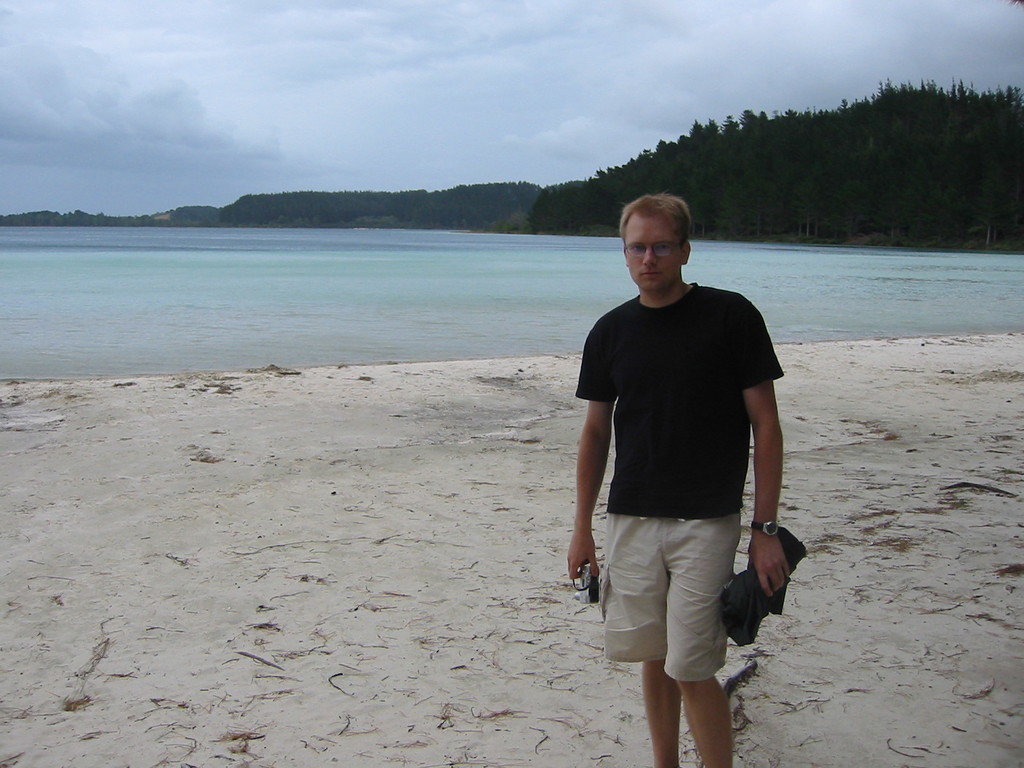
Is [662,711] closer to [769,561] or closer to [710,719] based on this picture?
[710,719]

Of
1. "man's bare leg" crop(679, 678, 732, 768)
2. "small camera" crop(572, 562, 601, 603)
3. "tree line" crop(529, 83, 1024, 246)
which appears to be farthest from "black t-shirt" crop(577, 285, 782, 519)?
"tree line" crop(529, 83, 1024, 246)

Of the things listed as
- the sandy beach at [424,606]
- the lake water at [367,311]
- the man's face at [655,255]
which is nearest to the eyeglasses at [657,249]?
the man's face at [655,255]

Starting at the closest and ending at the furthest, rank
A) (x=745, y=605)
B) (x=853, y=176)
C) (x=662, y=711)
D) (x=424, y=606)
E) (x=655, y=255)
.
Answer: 1. (x=745, y=605)
2. (x=655, y=255)
3. (x=662, y=711)
4. (x=424, y=606)
5. (x=853, y=176)

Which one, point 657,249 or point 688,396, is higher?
point 657,249

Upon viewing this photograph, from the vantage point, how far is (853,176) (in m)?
93.2

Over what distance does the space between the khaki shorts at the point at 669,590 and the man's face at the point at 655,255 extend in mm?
574

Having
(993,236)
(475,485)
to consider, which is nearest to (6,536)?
(475,485)

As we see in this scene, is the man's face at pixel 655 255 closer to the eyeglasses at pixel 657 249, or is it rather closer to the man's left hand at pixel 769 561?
the eyeglasses at pixel 657 249

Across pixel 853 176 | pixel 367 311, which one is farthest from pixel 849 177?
pixel 367 311

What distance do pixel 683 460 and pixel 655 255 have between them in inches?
20.1

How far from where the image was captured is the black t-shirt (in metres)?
2.29

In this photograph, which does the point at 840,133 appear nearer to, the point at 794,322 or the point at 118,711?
the point at 794,322

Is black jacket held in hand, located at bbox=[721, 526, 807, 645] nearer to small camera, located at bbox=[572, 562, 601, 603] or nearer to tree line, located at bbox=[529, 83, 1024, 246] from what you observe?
small camera, located at bbox=[572, 562, 601, 603]

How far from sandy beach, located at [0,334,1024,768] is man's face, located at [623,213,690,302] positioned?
4.50 feet
